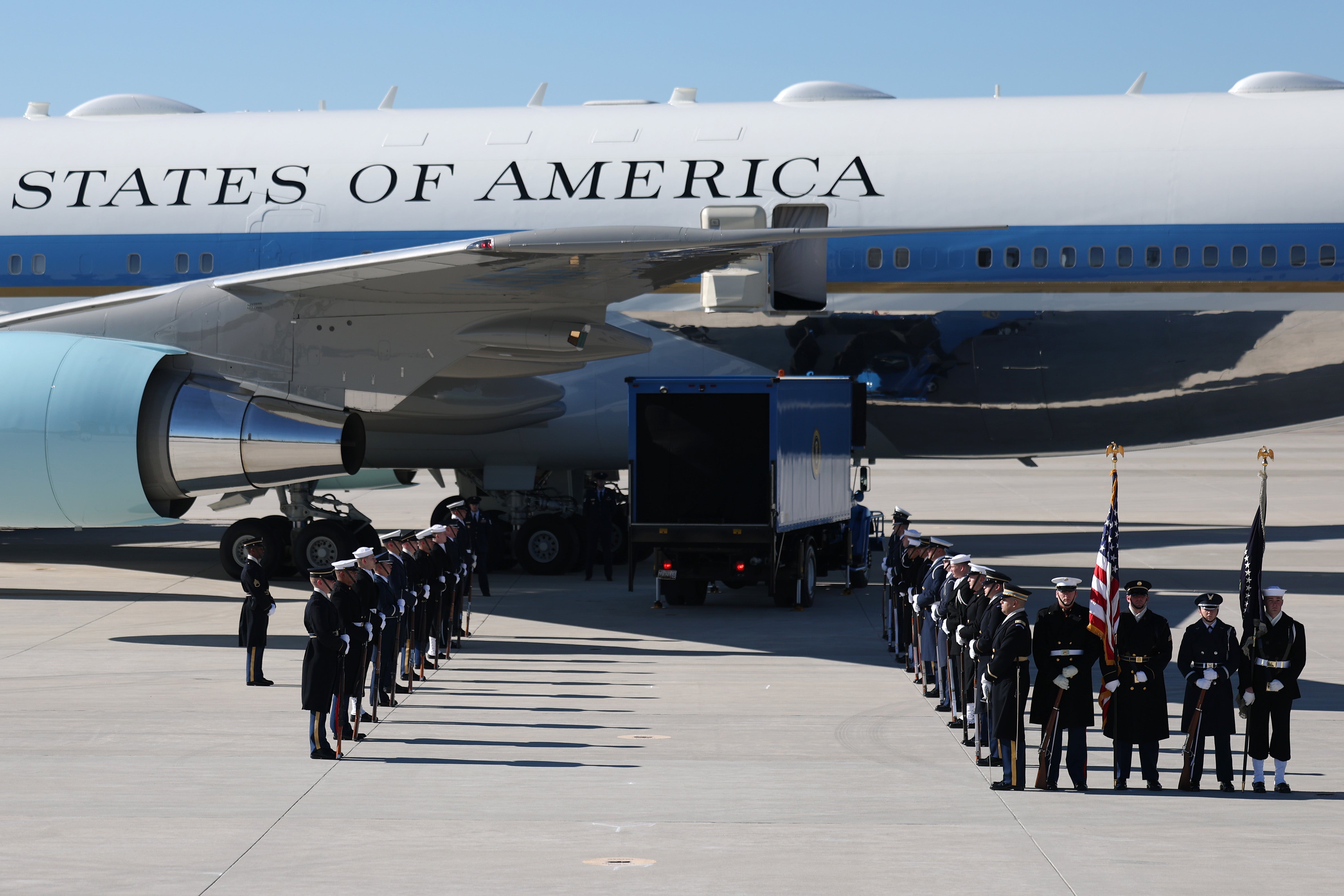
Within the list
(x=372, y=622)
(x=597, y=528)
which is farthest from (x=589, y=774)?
(x=597, y=528)

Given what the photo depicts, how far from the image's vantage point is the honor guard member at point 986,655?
408 inches

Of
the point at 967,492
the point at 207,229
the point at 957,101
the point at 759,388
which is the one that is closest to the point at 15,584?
the point at 207,229

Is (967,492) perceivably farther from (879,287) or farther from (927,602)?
Result: (927,602)

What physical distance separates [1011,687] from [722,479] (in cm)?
799

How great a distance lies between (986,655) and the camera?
34.2 feet

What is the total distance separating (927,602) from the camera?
42.7 ft

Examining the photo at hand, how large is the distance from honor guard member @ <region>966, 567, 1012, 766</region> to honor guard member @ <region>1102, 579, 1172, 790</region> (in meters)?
Answer: 0.79

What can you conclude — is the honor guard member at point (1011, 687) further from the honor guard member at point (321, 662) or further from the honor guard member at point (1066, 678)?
the honor guard member at point (321, 662)

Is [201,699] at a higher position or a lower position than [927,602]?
Answer: lower

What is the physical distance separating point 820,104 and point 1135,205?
4632 millimetres

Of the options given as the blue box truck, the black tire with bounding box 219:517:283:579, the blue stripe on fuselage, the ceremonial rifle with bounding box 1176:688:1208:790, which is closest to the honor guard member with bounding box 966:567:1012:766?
the ceremonial rifle with bounding box 1176:688:1208:790

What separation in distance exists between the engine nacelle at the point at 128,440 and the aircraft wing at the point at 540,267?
161 cm

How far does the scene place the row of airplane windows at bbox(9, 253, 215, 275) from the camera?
2039 centimetres

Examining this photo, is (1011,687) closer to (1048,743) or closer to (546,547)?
(1048,743)
